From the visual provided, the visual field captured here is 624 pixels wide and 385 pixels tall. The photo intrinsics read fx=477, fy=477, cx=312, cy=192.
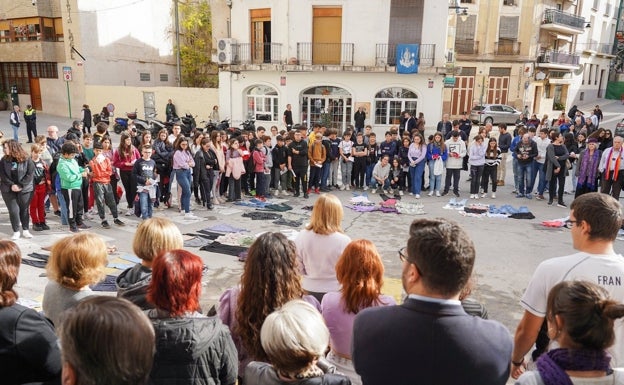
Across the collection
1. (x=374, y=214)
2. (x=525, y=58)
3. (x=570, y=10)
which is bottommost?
(x=374, y=214)

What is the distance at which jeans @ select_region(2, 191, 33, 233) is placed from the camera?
7.86 m

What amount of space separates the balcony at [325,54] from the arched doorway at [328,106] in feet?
4.18

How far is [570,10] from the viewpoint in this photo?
39.2 m

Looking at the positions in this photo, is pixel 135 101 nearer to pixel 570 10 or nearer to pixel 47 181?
pixel 47 181

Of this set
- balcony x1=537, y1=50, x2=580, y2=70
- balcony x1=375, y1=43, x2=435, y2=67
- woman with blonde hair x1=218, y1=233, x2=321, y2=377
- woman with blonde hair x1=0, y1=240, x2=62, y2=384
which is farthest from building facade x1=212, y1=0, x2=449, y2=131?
woman with blonde hair x1=0, y1=240, x2=62, y2=384

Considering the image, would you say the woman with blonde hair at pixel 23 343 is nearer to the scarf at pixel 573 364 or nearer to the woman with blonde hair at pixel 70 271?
the woman with blonde hair at pixel 70 271

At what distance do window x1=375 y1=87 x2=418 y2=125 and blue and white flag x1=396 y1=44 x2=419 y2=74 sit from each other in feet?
3.59

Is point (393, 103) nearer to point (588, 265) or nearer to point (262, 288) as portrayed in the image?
point (588, 265)

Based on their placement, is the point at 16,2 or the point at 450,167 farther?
the point at 16,2

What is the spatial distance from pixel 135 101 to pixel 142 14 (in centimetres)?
678

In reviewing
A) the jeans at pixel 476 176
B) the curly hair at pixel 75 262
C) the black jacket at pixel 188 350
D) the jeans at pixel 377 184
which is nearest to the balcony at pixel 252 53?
the jeans at pixel 377 184

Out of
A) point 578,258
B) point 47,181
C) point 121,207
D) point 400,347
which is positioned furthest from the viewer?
point 121,207

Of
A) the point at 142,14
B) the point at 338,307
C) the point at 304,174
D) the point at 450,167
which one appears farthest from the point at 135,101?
the point at 338,307

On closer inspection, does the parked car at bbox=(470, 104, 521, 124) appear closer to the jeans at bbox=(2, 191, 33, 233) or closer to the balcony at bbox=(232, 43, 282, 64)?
the balcony at bbox=(232, 43, 282, 64)
